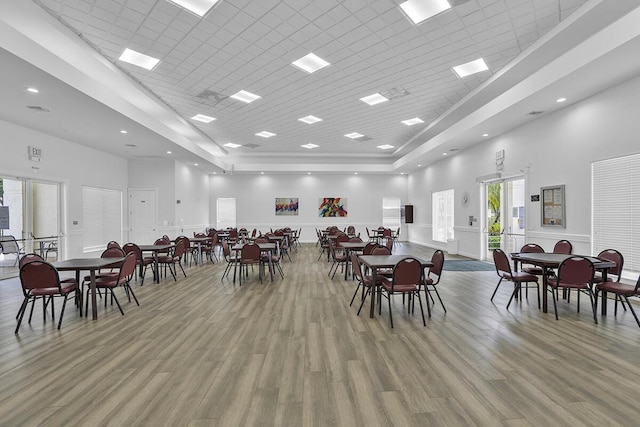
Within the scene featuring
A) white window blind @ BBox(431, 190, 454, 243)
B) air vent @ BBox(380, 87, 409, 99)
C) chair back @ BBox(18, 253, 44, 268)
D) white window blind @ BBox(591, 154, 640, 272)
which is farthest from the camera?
white window blind @ BBox(431, 190, 454, 243)

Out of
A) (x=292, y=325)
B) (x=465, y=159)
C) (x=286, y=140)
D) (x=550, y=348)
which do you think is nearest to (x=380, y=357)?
(x=292, y=325)

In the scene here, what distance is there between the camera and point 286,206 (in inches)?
658

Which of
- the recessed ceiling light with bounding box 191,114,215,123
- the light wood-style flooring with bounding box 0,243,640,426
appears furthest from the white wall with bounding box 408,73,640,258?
the recessed ceiling light with bounding box 191,114,215,123

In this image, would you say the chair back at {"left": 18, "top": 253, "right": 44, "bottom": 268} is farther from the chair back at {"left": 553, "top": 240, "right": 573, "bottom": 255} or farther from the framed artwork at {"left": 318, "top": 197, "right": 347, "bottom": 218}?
the framed artwork at {"left": 318, "top": 197, "right": 347, "bottom": 218}

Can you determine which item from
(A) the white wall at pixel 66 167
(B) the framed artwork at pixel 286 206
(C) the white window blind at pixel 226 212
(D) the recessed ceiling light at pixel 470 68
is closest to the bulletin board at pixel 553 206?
(D) the recessed ceiling light at pixel 470 68

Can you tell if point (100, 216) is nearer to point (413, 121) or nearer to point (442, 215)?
point (413, 121)

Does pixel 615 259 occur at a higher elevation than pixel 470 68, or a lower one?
lower

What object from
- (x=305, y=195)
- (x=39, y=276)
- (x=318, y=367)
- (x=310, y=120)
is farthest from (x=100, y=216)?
(x=318, y=367)

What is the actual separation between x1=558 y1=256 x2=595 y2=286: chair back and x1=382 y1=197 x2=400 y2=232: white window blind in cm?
1276

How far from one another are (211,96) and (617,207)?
9224 mm

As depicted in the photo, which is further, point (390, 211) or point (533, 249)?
point (390, 211)

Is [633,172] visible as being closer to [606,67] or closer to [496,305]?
[606,67]

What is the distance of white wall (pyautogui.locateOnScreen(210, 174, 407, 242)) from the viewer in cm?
1666

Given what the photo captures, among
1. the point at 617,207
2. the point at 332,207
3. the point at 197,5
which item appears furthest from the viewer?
the point at 332,207
